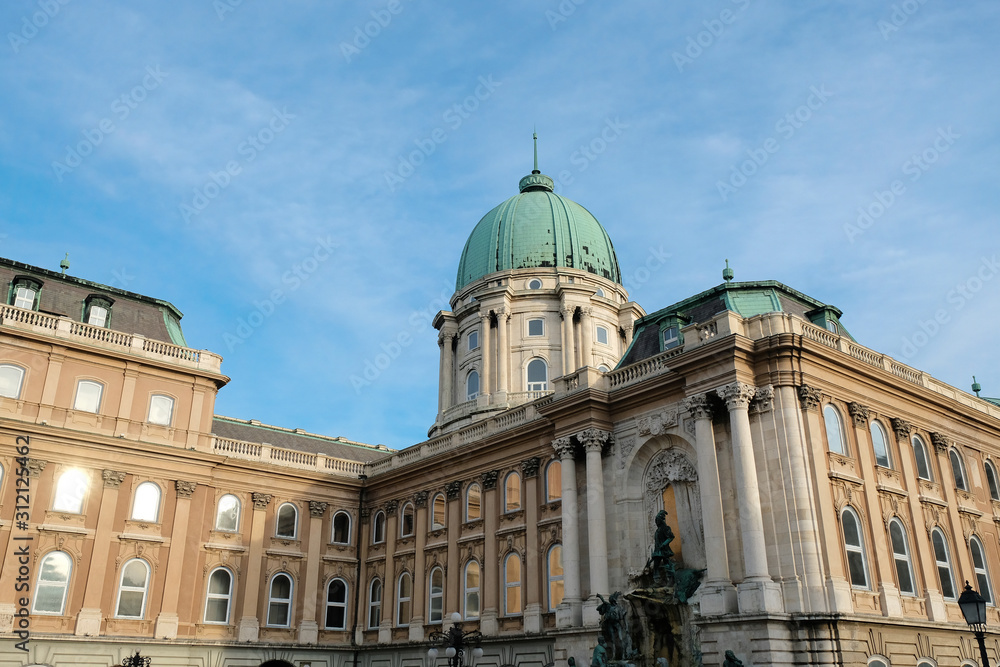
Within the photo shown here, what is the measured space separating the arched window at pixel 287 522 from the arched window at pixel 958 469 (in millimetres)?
30209

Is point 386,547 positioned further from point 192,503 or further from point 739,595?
point 739,595

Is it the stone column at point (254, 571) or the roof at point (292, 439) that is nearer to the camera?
the stone column at point (254, 571)

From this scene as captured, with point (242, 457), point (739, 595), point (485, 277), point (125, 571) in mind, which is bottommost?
point (739, 595)

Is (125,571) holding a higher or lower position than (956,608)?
higher

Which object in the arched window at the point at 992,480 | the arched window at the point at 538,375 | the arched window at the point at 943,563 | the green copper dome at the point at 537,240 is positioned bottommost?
the arched window at the point at 943,563

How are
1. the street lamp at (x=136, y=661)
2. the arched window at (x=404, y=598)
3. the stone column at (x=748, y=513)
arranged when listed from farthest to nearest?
the arched window at (x=404, y=598), the street lamp at (x=136, y=661), the stone column at (x=748, y=513)

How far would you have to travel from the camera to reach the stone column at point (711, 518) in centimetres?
2595

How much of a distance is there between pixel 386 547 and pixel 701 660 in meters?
21.3

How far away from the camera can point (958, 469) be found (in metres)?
33.8

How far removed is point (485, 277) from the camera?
187 feet

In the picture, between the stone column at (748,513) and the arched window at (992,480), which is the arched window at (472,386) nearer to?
the stone column at (748,513)

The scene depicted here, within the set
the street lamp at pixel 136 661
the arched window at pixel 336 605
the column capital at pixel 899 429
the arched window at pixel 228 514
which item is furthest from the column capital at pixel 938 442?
the street lamp at pixel 136 661

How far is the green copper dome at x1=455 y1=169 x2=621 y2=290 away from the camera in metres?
56.8

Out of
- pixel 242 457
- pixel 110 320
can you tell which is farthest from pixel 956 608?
pixel 110 320
